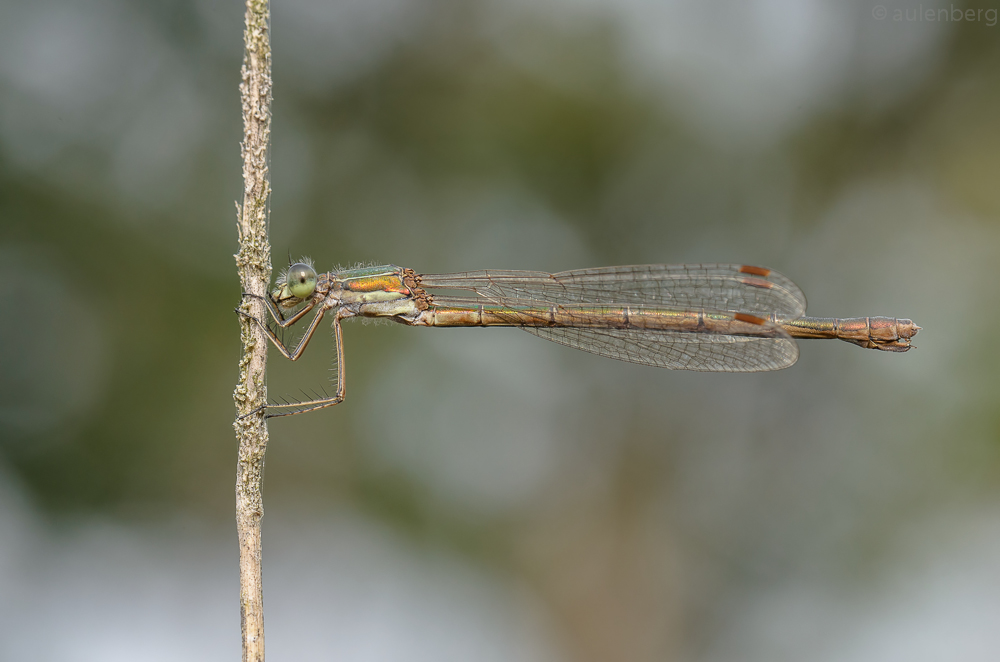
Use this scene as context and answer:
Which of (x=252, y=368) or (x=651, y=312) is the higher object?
(x=651, y=312)

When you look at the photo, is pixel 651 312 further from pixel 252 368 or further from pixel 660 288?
pixel 252 368

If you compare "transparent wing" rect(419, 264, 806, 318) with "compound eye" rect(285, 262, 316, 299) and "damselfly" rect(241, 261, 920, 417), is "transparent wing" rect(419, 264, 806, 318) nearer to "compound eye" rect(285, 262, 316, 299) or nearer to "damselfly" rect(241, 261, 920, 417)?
"damselfly" rect(241, 261, 920, 417)

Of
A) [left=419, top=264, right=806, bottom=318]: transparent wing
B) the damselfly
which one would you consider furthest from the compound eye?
[left=419, top=264, right=806, bottom=318]: transparent wing

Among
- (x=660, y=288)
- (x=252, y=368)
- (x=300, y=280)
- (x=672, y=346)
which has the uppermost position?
(x=660, y=288)

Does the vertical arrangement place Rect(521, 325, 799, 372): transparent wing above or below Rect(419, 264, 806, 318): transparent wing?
below

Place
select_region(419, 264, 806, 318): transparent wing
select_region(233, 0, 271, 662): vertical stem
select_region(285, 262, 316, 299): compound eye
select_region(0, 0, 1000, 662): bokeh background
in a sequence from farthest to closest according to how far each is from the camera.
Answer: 1. select_region(0, 0, 1000, 662): bokeh background
2. select_region(419, 264, 806, 318): transparent wing
3. select_region(285, 262, 316, 299): compound eye
4. select_region(233, 0, 271, 662): vertical stem

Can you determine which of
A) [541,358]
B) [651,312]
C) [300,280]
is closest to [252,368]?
[300,280]

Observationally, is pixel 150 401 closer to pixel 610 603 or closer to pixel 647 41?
pixel 610 603

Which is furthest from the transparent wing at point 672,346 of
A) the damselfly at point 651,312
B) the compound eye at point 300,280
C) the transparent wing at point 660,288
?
the compound eye at point 300,280
